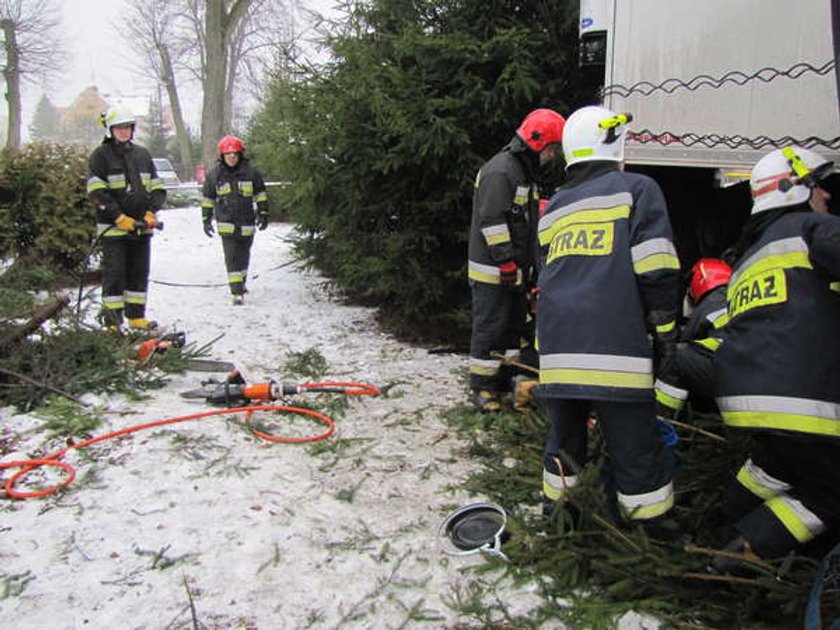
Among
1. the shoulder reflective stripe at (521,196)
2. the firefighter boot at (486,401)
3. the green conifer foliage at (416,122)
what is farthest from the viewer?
the green conifer foliage at (416,122)

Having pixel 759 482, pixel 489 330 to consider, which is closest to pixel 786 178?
pixel 759 482

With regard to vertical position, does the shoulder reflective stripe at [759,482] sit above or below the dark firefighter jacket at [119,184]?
below

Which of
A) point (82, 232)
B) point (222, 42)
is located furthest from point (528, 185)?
point (222, 42)

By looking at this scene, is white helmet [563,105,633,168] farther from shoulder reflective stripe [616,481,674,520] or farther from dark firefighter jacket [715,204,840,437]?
shoulder reflective stripe [616,481,674,520]

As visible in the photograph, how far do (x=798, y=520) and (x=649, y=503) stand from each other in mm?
535

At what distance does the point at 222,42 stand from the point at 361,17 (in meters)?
17.9

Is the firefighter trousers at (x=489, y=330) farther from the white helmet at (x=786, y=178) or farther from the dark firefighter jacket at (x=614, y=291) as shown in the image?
the white helmet at (x=786, y=178)

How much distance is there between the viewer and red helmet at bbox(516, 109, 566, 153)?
4.23 m

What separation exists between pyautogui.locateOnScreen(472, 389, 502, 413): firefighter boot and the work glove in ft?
2.70

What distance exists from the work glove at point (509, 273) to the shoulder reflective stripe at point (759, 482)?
83.6 inches

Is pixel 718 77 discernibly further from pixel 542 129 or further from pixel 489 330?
pixel 489 330

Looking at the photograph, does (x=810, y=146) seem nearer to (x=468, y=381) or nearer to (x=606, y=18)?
(x=606, y=18)

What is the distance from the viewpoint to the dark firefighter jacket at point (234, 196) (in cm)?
821

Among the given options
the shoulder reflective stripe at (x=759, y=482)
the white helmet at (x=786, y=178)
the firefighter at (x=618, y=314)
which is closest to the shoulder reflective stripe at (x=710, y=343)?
the firefighter at (x=618, y=314)
